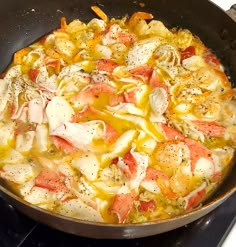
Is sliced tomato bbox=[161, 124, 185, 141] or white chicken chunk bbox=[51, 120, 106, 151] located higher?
sliced tomato bbox=[161, 124, 185, 141]

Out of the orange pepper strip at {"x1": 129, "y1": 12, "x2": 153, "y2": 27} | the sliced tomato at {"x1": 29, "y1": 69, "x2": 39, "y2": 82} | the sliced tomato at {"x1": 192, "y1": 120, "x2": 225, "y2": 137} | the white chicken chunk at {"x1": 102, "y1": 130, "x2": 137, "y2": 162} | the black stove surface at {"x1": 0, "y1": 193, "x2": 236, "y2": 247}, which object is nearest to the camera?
the black stove surface at {"x1": 0, "y1": 193, "x2": 236, "y2": 247}

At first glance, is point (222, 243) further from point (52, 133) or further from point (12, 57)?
point (12, 57)

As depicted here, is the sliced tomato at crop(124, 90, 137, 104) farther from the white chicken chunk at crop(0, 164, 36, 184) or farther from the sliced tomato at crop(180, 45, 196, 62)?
the white chicken chunk at crop(0, 164, 36, 184)

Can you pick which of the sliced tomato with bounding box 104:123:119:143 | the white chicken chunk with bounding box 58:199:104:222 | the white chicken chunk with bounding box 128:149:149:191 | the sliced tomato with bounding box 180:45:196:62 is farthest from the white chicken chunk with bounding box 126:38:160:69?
the white chicken chunk with bounding box 58:199:104:222

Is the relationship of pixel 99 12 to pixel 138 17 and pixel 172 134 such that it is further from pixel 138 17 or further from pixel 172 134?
pixel 172 134

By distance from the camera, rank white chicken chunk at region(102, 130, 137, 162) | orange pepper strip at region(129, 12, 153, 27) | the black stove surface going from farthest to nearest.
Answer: orange pepper strip at region(129, 12, 153, 27), white chicken chunk at region(102, 130, 137, 162), the black stove surface

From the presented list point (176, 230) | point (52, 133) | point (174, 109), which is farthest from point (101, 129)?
point (176, 230)
